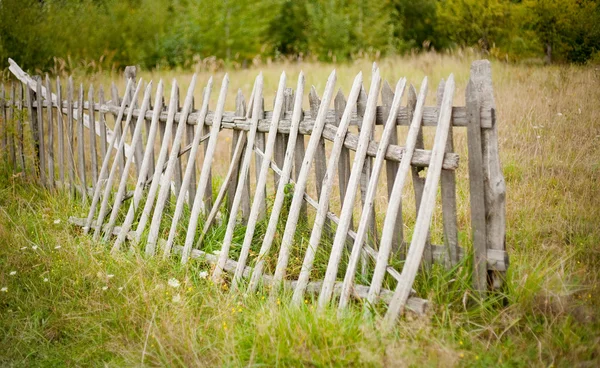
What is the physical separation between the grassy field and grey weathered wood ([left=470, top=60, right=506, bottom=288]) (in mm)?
260

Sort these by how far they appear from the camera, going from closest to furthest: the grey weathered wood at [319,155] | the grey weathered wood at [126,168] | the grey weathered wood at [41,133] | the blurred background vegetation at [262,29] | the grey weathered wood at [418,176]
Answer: the grey weathered wood at [418,176]
the grey weathered wood at [319,155]
the grey weathered wood at [126,168]
the grey weathered wood at [41,133]
the blurred background vegetation at [262,29]

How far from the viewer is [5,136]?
20.2 ft

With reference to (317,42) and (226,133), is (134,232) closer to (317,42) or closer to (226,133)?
(226,133)

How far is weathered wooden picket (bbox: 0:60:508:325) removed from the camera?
2691 millimetres

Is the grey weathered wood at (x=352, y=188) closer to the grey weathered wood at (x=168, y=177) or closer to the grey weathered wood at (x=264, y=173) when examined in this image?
the grey weathered wood at (x=264, y=173)

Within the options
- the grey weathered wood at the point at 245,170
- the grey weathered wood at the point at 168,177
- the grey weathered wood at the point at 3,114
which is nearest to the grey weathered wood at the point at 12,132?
the grey weathered wood at the point at 3,114

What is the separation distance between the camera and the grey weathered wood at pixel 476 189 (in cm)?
261

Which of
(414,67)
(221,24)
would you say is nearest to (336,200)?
(414,67)

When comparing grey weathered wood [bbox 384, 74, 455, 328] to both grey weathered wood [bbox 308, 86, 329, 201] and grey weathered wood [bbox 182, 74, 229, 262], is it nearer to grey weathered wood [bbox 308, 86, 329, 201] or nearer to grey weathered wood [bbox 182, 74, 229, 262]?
grey weathered wood [bbox 308, 86, 329, 201]

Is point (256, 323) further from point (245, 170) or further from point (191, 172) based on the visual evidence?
point (191, 172)

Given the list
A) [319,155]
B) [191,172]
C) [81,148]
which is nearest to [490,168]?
[319,155]

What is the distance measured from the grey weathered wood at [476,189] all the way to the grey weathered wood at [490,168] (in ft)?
0.09

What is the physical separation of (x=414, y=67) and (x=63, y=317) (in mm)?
8359

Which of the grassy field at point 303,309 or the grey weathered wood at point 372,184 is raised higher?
the grey weathered wood at point 372,184
